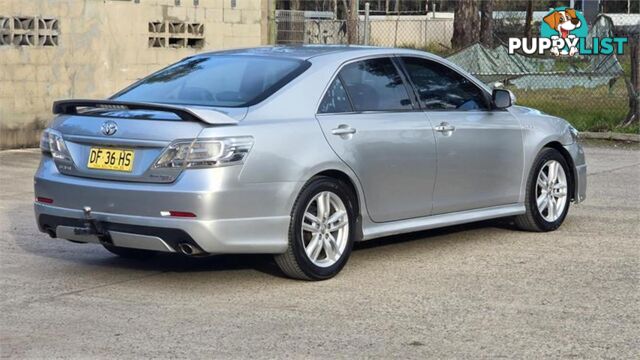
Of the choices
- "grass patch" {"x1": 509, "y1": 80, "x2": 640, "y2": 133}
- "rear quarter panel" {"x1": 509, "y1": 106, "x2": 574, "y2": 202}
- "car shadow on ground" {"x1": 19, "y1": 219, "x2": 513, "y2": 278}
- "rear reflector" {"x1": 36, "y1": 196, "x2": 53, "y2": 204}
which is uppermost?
"rear quarter panel" {"x1": 509, "y1": 106, "x2": 574, "y2": 202}

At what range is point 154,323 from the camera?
600 centimetres

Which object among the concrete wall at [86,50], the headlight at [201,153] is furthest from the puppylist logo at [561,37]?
the headlight at [201,153]

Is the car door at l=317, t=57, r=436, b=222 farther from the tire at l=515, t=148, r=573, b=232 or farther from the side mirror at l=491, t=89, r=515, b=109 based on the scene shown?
the tire at l=515, t=148, r=573, b=232

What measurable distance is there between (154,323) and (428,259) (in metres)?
2.47

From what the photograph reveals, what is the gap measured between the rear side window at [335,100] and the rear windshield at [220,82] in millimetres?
236

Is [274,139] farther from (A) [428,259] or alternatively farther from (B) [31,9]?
(B) [31,9]

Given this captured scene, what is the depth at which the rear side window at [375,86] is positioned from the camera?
7547mm

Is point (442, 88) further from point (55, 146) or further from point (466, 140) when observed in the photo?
point (55, 146)

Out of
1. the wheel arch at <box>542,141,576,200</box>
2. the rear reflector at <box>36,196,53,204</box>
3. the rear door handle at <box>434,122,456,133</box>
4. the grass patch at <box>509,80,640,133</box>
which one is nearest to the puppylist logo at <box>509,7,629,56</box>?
the grass patch at <box>509,80,640,133</box>

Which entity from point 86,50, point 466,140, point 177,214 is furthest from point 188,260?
point 86,50

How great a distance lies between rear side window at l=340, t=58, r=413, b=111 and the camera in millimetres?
7547

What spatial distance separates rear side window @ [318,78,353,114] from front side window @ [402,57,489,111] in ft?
2.52

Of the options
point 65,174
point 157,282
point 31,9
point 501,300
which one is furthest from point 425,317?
point 31,9

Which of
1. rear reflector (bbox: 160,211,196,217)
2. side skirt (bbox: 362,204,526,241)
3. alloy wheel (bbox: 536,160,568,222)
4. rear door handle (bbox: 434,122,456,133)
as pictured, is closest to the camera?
rear reflector (bbox: 160,211,196,217)
